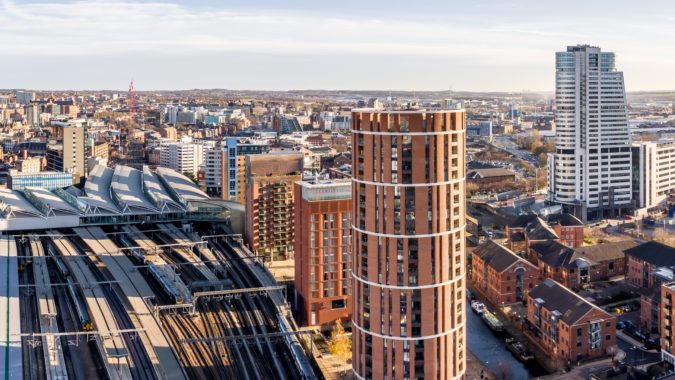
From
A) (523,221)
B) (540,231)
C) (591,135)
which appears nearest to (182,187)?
(523,221)

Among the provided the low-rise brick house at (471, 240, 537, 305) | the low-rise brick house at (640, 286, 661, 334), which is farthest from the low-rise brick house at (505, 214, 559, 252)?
the low-rise brick house at (640, 286, 661, 334)

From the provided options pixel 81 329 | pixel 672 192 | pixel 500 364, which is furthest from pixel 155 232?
pixel 672 192

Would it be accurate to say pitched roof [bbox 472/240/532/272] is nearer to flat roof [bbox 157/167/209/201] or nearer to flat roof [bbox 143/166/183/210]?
flat roof [bbox 143/166/183/210]

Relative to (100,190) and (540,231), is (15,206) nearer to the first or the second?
(100,190)

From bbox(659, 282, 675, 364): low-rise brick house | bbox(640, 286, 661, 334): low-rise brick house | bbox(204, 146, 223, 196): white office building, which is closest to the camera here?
bbox(659, 282, 675, 364): low-rise brick house

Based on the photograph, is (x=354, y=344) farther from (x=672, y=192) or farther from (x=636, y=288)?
(x=672, y=192)

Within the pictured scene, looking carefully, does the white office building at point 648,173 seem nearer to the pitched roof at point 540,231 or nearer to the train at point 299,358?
the pitched roof at point 540,231
